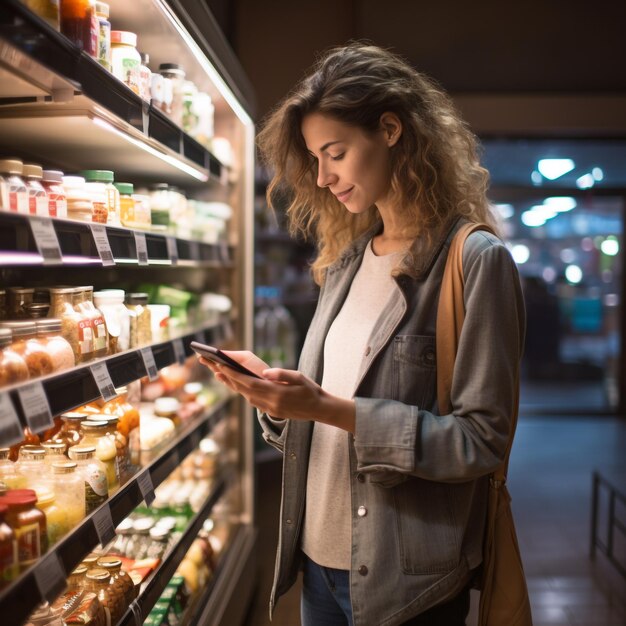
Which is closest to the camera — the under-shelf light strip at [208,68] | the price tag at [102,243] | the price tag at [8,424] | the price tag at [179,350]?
the price tag at [8,424]

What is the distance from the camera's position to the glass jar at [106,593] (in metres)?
1.74

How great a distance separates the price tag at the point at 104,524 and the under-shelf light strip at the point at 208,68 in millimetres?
1323

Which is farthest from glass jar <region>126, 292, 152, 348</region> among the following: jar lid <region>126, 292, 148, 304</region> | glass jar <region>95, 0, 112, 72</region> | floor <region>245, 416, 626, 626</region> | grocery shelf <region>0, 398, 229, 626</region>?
floor <region>245, 416, 626, 626</region>

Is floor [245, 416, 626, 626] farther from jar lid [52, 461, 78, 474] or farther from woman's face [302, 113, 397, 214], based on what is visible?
woman's face [302, 113, 397, 214]

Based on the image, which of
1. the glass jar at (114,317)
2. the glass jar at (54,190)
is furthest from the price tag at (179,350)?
the glass jar at (54,190)

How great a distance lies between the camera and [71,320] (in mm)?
1592

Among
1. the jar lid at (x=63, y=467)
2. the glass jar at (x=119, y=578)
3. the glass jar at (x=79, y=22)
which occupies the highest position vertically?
the glass jar at (x=79, y=22)

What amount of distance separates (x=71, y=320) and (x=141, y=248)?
1.23ft

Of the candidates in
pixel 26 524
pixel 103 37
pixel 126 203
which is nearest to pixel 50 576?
pixel 26 524

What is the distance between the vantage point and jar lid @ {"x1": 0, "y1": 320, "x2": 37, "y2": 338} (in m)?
1.35

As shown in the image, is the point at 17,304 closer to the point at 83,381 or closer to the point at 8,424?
the point at 83,381

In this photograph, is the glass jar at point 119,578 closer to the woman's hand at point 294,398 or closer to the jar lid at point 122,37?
the woman's hand at point 294,398

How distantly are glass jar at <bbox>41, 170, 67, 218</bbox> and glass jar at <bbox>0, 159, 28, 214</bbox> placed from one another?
88 millimetres

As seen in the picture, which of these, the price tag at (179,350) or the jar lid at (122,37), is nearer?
the jar lid at (122,37)
